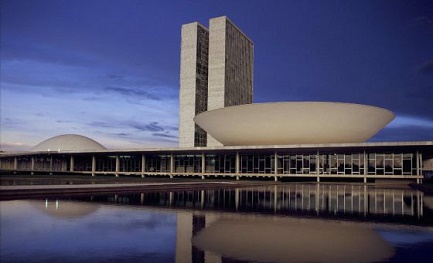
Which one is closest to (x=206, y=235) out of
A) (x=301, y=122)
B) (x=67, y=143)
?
(x=301, y=122)

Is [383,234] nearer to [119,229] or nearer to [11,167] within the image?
[119,229]

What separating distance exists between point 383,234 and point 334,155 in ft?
114

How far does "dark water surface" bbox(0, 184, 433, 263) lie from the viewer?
5.84 meters

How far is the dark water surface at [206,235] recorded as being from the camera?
5.84 meters

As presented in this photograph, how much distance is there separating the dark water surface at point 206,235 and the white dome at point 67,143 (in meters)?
69.0

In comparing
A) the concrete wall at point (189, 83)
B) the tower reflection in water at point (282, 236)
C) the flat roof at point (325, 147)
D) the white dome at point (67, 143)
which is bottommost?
the tower reflection in water at point (282, 236)

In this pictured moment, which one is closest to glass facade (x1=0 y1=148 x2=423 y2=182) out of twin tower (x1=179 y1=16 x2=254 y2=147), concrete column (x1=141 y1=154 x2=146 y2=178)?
concrete column (x1=141 y1=154 x2=146 y2=178)

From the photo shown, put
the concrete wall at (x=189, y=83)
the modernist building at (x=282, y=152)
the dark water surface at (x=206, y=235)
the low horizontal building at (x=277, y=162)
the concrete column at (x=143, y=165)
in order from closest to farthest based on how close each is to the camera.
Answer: the dark water surface at (x=206, y=235), the low horizontal building at (x=277, y=162), the modernist building at (x=282, y=152), the concrete column at (x=143, y=165), the concrete wall at (x=189, y=83)

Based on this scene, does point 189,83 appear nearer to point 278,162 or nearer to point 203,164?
point 203,164

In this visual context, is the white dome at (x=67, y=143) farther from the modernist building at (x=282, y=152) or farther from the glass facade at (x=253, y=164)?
the glass facade at (x=253, y=164)

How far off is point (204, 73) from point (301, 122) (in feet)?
174

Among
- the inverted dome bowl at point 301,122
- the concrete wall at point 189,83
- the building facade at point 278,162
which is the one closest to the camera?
the building facade at point 278,162

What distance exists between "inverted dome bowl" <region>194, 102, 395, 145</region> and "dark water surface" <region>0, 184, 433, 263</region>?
28.1 meters

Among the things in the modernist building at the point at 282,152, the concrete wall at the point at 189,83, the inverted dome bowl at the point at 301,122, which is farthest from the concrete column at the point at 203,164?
the concrete wall at the point at 189,83
